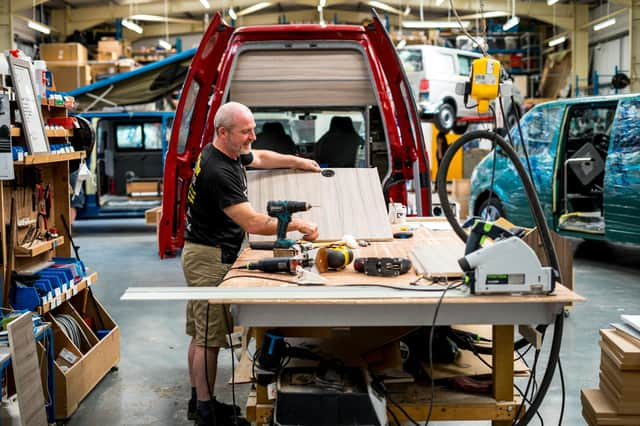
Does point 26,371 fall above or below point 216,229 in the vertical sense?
below

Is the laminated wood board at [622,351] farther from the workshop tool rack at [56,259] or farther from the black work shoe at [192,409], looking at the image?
the workshop tool rack at [56,259]

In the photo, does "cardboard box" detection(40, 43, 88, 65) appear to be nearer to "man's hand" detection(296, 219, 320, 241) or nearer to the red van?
the red van

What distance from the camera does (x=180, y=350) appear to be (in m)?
5.28

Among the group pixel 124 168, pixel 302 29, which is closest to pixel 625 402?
pixel 302 29

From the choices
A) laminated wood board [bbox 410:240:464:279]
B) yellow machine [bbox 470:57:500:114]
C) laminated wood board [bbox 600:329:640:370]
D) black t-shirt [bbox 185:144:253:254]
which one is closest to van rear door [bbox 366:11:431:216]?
yellow machine [bbox 470:57:500:114]

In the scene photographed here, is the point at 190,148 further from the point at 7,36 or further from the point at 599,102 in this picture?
the point at 7,36

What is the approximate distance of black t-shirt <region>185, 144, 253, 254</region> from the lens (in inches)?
136

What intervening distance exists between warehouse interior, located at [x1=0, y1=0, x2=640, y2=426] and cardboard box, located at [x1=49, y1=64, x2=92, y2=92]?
7.45 meters

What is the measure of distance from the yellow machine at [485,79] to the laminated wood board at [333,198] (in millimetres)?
774

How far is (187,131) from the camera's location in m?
5.07

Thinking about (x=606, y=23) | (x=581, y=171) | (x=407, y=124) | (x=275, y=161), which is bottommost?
(x=581, y=171)

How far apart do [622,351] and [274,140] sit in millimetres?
3758

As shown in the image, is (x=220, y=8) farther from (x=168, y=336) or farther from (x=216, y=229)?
(x=216, y=229)

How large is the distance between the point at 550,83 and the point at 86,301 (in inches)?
893
